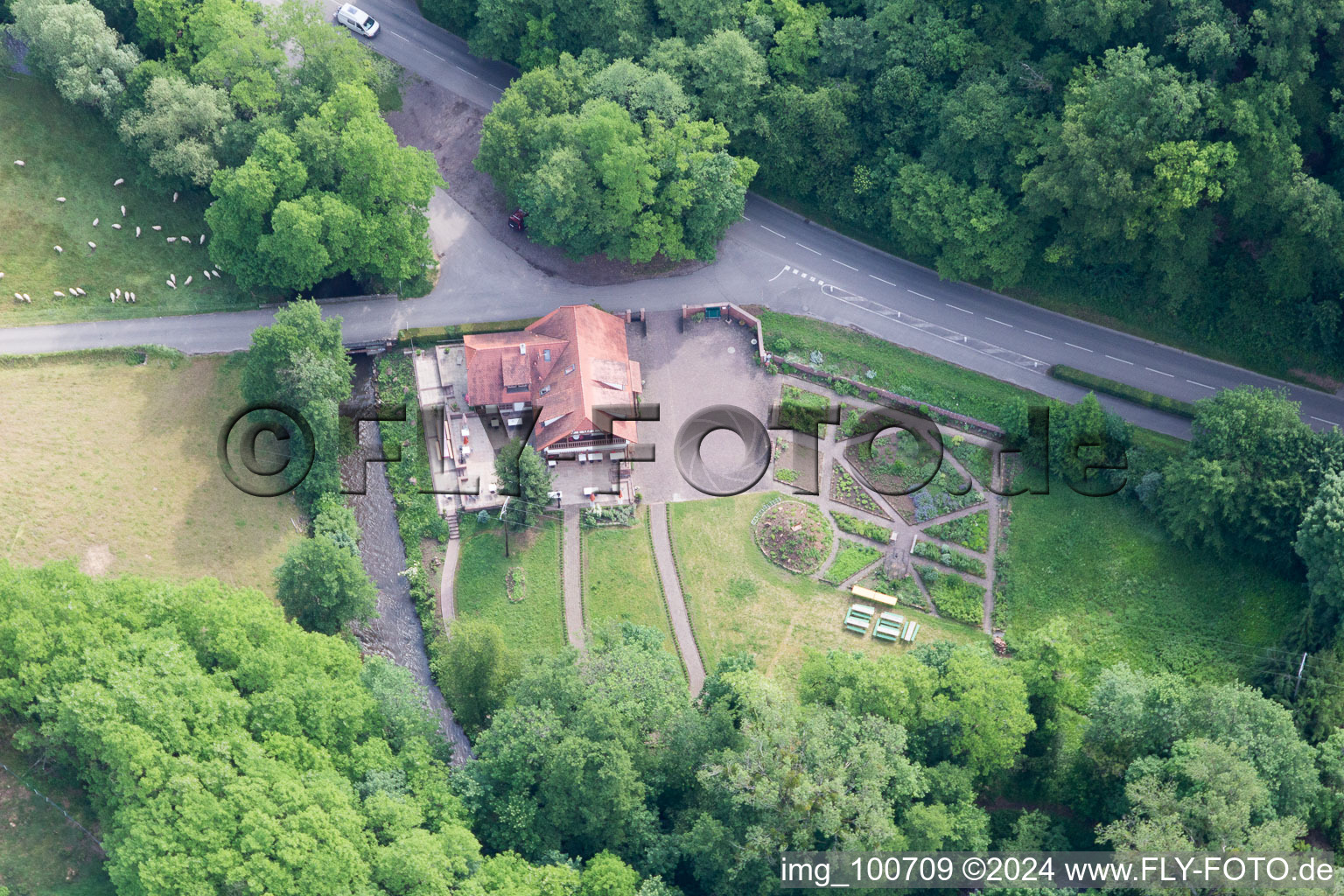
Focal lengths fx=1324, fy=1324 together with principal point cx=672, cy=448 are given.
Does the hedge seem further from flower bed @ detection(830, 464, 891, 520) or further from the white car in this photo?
the white car

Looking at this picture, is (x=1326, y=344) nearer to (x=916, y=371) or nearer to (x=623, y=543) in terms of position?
(x=916, y=371)

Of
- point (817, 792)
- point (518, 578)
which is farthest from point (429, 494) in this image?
point (817, 792)

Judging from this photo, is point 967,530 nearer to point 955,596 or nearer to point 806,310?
point 955,596

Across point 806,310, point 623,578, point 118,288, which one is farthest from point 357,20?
point 623,578

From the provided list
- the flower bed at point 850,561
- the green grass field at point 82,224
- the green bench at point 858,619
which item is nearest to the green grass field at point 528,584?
the flower bed at point 850,561

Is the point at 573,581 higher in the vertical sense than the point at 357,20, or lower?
lower

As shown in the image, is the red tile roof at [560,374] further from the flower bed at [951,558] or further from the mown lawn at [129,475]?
the flower bed at [951,558]

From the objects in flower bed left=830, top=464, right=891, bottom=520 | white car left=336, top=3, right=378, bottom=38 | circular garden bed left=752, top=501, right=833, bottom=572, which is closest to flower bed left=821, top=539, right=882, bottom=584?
circular garden bed left=752, top=501, right=833, bottom=572
